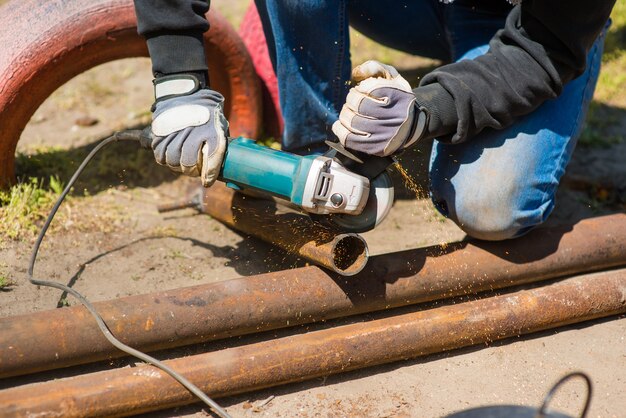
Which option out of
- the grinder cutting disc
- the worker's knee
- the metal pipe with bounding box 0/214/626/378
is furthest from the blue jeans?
the grinder cutting disc

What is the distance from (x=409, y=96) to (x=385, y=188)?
29 centimetres

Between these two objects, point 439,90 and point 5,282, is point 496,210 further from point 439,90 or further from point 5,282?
point 5,282

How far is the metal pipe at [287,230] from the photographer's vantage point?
2125mm

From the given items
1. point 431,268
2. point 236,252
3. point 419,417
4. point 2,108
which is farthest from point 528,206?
point 2,108

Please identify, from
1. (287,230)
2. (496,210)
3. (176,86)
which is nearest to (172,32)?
(176,86)

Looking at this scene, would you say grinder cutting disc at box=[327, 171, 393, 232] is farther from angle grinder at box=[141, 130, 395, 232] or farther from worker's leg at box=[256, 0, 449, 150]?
worker's leg at box=[256, 0, 449, 150]

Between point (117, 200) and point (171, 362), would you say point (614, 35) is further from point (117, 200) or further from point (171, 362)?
point (171, 362)

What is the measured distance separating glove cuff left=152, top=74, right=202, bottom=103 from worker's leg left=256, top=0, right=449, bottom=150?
23.6 inches

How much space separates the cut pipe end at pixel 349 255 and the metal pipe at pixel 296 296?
73mm

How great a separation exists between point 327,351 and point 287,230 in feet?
1.57

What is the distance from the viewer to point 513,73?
2.22 meters

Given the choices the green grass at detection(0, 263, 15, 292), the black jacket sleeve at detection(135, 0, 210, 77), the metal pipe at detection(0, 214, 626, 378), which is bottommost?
the metal pipe at detection(0, 214, 626, 378)

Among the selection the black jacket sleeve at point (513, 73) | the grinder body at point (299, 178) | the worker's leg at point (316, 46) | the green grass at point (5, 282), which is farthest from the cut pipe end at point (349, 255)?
the green grass at point (5, 282)

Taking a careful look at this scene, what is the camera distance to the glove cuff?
7.02ft
